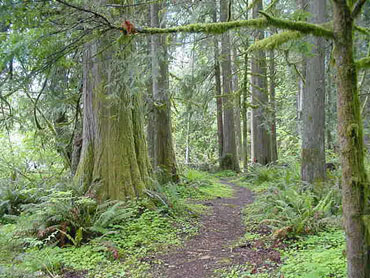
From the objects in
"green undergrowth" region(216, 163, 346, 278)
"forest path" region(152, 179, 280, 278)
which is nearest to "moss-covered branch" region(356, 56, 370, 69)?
"green undergrowth" region(216, 163, 346, 278)

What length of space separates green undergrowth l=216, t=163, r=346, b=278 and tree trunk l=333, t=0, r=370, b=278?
1013 millimetres

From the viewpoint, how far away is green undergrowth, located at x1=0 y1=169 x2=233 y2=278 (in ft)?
14.0

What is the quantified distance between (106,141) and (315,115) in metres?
4.61

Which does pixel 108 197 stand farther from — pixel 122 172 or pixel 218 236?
pixel 218 236

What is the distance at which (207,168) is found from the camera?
54.4 ft

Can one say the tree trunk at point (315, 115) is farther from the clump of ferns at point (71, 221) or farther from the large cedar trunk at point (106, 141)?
the clump of ferns at point (71, 221)

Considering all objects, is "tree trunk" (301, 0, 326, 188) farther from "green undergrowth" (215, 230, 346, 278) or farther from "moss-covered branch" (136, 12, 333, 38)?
"moss-covered branch" (136, 12, 333, 38)

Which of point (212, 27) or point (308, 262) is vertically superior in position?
point (212, 27)

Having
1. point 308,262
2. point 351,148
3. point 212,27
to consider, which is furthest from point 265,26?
point 308,262

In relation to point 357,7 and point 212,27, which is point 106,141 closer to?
point 212,27

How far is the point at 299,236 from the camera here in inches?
185

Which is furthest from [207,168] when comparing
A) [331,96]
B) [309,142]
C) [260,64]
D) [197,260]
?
[197,260]

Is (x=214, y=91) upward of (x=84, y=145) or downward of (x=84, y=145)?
upward

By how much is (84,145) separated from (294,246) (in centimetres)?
472
